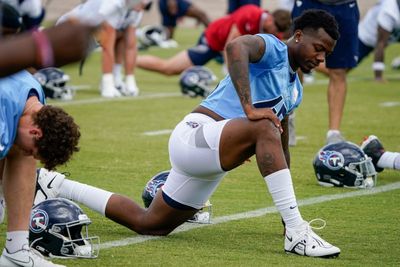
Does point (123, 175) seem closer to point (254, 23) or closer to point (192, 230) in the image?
point (192, 230)

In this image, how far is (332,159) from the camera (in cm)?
827

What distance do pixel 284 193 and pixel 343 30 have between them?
4532mm

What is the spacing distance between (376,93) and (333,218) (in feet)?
27.7

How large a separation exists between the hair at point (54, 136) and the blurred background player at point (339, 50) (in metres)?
5.23

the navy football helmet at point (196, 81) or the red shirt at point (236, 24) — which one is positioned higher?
the red shirt at point (236, 24)

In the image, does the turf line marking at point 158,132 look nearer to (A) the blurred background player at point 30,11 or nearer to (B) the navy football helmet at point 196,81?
(B) the navy football helmet at point 196,81

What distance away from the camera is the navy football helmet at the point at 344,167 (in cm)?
820

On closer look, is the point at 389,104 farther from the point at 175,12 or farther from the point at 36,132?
the point at 36,132

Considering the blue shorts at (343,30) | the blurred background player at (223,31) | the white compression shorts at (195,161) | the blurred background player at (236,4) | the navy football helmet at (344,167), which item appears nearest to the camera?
the white compression shorts at (195,161)

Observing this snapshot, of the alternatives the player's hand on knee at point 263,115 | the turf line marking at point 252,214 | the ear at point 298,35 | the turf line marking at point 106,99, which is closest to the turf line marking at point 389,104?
the turf line marking at point 106,99

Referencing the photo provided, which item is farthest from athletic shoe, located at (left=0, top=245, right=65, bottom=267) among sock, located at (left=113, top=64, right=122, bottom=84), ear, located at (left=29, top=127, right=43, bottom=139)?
sock, located at (left=113, top=64, right=122, bottom=84)

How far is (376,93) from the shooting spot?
15.3 meters

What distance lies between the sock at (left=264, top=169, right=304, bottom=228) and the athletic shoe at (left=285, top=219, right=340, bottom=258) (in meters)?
0.04

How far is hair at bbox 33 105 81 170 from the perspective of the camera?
5.01 m
